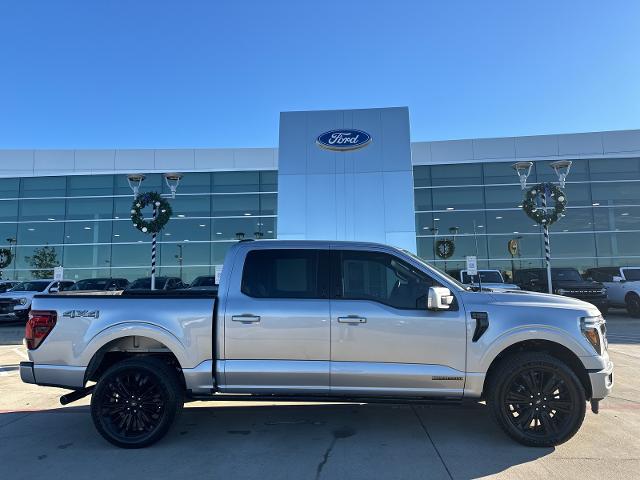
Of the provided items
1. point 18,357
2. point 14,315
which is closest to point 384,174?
point 18,357

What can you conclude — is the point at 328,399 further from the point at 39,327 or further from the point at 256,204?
the point at 256,204

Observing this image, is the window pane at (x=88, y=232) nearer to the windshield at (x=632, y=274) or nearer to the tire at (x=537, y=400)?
the windshield at (x=632, y=274)

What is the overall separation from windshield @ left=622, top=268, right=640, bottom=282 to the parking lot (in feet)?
49.3

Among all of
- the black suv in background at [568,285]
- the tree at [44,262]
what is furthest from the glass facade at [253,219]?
the black suv in background at [568,285]

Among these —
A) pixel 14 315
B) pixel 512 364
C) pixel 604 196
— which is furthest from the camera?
pixel 604 196

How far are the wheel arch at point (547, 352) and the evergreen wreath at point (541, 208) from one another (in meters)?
16.3

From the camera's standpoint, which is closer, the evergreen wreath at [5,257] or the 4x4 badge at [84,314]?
the 4x4 badge at [84,314]

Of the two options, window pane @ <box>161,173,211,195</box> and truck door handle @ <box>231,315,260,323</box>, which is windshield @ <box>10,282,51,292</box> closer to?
window pane @ <box>161,173,211,195</box>

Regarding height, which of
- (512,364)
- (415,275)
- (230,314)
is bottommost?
(512,364)

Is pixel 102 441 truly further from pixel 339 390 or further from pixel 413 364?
pixel 413 364

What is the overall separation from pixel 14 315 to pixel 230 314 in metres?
16.2

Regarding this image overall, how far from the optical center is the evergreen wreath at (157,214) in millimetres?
A: 19672

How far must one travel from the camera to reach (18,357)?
35.1ft

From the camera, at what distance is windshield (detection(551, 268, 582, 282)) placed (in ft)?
63.8
